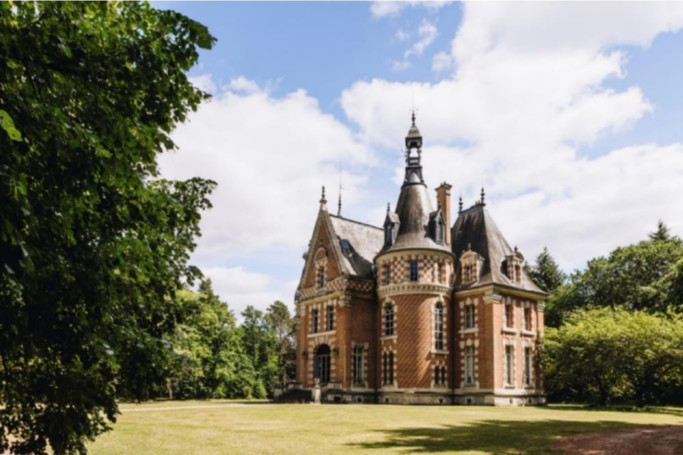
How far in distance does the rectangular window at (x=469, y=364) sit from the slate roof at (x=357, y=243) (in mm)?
8573

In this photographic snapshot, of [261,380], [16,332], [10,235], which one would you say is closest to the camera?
[10,235]

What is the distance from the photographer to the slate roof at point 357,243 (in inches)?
1719

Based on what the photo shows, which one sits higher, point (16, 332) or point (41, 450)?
point (16, 332)

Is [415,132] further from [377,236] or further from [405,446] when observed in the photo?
[405,446]

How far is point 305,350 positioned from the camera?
45594mm

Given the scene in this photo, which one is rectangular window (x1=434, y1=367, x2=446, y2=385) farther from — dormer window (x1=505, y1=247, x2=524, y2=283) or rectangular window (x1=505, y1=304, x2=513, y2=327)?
dormer window (x1=505, y1=247, x2=524, y2=283)

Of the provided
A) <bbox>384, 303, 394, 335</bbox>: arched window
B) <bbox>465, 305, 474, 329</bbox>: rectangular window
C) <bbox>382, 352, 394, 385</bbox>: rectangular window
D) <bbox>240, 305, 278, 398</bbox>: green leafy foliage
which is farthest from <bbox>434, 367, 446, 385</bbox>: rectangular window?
<bbox>240, 305, 278, 398</bbox>: green leafy foliage

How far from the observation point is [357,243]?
45688 millimetres

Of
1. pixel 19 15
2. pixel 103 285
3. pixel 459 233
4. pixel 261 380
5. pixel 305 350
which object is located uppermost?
pixel 459 233

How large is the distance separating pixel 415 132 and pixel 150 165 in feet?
131

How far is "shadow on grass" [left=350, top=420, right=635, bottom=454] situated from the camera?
15.2 metres

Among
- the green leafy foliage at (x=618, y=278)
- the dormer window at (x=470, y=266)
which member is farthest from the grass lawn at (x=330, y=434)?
the green leafy foliage at (x=618, y=278)

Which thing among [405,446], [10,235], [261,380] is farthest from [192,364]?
[261,380]

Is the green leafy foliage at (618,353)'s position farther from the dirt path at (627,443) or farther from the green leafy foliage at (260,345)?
the green leafy foliage at (260,345)
